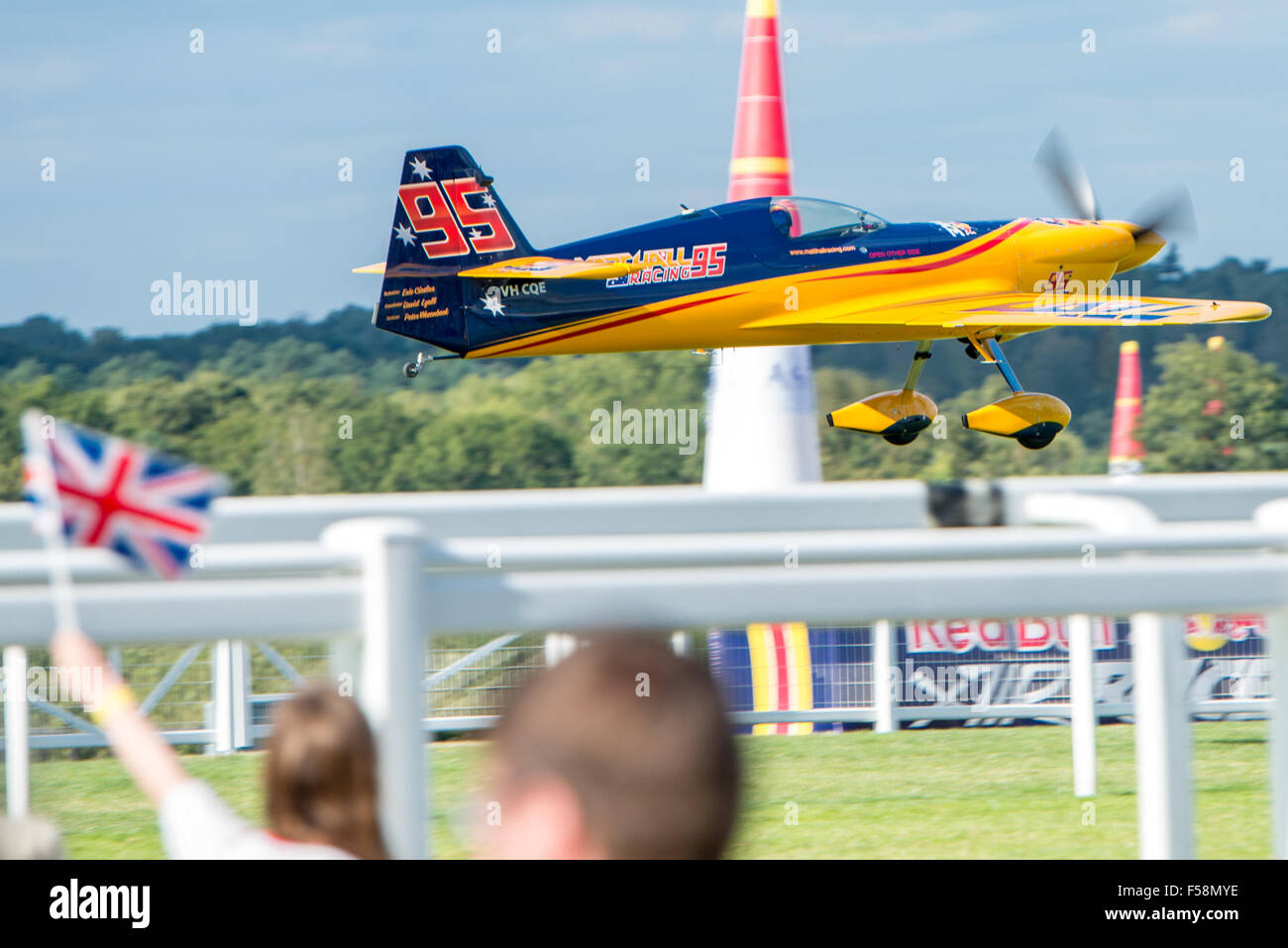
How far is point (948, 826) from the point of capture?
17.5 ft

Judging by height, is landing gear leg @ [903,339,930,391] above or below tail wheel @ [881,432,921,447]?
above

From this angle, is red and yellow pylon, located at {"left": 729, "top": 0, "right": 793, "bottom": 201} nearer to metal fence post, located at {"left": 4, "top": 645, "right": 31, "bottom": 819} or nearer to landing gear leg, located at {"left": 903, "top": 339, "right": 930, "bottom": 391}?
landing gear leg, located at {"left": 903, "top": 339, "right": 930, "bottom": 391}

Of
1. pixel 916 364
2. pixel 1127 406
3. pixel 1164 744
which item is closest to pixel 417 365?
pixel 916 364

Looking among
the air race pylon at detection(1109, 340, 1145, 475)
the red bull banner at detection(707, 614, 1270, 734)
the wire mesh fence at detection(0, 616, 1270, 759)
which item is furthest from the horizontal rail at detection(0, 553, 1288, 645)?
the air race pylon at detection(1109, 340, 1145, 475)

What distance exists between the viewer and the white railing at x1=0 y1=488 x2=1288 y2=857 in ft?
6.80

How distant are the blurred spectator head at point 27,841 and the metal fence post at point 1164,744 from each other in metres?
1.69

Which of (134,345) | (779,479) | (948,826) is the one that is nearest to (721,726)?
(948,826)

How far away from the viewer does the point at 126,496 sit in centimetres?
182

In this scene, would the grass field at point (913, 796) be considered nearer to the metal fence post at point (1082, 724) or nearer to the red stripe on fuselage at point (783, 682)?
the metal fence post at point (1082, 724)

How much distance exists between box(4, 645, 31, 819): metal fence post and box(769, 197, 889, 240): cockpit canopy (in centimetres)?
960

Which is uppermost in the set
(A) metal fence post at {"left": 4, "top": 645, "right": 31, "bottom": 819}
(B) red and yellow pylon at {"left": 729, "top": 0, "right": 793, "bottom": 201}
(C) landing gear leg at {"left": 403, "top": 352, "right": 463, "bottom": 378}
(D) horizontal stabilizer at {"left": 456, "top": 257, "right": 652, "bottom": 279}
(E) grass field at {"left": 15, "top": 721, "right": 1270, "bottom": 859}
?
(B) red and yellow pylon at {"left": 729, "top": 0, "right": 793, "bottom": 201}

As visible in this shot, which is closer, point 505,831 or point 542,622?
point 505,831
